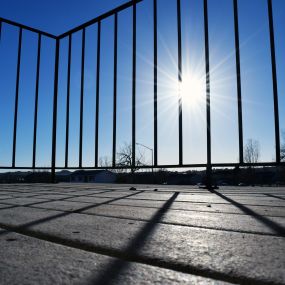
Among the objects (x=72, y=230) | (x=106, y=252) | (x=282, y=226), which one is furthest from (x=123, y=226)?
(x=282, y=226)

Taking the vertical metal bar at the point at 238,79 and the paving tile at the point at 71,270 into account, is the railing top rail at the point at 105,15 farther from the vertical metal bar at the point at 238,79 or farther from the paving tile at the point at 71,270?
the paving tile at the point at 71,270

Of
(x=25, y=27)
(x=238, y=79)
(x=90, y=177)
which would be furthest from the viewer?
(x=90, y=177)

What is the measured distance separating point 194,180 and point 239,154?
4421 cm

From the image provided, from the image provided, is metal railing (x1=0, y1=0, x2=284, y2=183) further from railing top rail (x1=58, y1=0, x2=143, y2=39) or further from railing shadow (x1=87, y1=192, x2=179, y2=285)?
railing shadow (x1=87, y1=192, x2=179, y2=285)

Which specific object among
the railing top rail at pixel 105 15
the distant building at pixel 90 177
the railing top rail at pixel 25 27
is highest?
the railing top rail at pixel 25 27

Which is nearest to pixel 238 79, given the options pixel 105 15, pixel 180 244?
pixel 105 15

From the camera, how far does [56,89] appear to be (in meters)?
5.36

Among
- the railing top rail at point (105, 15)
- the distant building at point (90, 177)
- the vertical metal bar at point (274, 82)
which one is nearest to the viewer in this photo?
the vertical metal bar at point (274, 82)

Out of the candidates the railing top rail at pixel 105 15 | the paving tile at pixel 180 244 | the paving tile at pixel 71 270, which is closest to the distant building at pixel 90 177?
the railing top rail at pixel 105 15

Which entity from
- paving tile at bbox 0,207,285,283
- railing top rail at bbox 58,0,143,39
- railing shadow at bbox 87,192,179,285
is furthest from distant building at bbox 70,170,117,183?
railing shadow at bbox 87,192,179,285

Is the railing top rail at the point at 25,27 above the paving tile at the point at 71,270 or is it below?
above

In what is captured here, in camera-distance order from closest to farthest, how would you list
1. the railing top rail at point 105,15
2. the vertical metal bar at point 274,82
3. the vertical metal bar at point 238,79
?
the vertical metal bar at point 274,82 → the vertical metal bar at point 238,79 → the railing top rail at point 105,15

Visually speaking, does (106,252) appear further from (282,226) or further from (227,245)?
(282,226)

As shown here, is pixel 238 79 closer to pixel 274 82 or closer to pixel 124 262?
pixel 274 82
